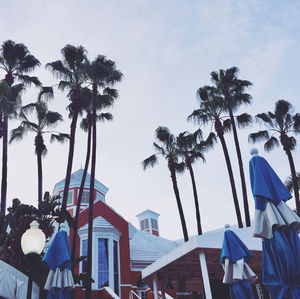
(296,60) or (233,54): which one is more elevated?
(233,54)

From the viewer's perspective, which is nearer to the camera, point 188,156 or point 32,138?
point 32,138

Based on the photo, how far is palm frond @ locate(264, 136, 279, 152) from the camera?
22297 millimetres

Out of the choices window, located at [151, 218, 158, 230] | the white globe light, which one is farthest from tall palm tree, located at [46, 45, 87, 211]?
window, located at [151, 218, 158, 230]

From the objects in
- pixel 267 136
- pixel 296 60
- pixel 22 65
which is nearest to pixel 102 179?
pixel 22 65

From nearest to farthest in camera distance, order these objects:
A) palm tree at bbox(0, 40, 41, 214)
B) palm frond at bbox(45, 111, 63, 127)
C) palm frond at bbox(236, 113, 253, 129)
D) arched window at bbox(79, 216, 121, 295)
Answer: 1. palm tree at bbox(0, 40, 41, 214)
2. arched window at bbox(79, 216, 121, 295)
3. palm frond at bbox(45, 111, 63, 127)
4. palm frond at bbox(236, 113, 253, 129)

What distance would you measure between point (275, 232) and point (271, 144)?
19.3 meters

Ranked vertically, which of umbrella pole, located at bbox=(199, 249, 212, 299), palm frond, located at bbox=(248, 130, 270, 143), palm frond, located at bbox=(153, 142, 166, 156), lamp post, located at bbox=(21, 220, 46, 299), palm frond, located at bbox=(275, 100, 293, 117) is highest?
palm frond, located at bbox=(275, 100, 293, 117)

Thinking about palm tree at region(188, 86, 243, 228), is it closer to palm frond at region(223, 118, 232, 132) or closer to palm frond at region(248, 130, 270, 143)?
palm frond at region(223, 118, 232, 132)

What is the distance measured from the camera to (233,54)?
48.5 ft

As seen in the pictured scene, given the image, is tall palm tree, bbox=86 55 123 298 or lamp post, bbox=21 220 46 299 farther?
tall palm tree, bbox=86 55 123 298

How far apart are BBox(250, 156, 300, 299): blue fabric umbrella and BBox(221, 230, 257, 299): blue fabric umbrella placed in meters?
2.92

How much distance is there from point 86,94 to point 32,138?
4784mm

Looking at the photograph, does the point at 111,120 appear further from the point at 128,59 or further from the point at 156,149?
the point at 128,59

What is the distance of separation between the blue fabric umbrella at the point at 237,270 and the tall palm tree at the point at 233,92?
526 inches
